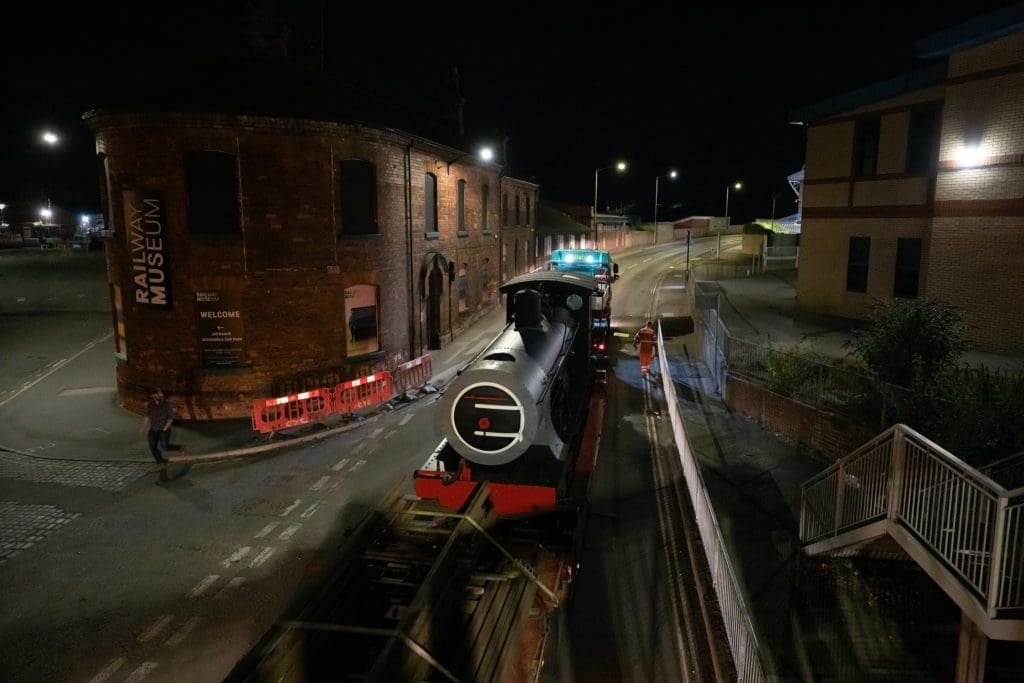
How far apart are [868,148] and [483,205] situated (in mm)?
15454

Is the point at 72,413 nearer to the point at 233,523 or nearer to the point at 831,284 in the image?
the point at 233,523

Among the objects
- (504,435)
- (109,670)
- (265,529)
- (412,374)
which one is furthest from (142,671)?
(412,374)

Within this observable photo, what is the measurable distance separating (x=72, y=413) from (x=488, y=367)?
13.6 metres

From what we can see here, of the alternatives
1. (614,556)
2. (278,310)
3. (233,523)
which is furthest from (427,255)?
(614,556)

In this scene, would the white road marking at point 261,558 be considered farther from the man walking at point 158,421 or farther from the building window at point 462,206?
the building window at point 462,206

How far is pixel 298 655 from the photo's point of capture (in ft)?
21.2

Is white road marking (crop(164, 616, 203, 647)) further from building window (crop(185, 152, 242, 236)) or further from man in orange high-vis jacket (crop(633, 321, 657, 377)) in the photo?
man in orange high-vis jacket (crop(633, 321, 657, 377))

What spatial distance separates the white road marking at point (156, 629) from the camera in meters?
7.84

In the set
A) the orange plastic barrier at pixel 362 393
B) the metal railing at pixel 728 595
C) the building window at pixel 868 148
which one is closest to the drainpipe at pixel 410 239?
the orange plastic barrier at pixel 362 393

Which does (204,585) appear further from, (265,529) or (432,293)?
(432,293)

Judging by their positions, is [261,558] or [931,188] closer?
[261,558]

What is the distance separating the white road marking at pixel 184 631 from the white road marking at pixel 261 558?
4.21 feet

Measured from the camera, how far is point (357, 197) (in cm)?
1798

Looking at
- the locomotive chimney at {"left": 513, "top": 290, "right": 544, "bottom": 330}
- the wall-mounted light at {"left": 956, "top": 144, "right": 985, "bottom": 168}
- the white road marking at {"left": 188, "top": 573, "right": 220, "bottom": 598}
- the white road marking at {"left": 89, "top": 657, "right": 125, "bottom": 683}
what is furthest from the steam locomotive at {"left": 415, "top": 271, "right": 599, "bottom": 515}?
the wall-mounted light at {"left": 956, "top": 144, "right": 985, "bottom": 168}
